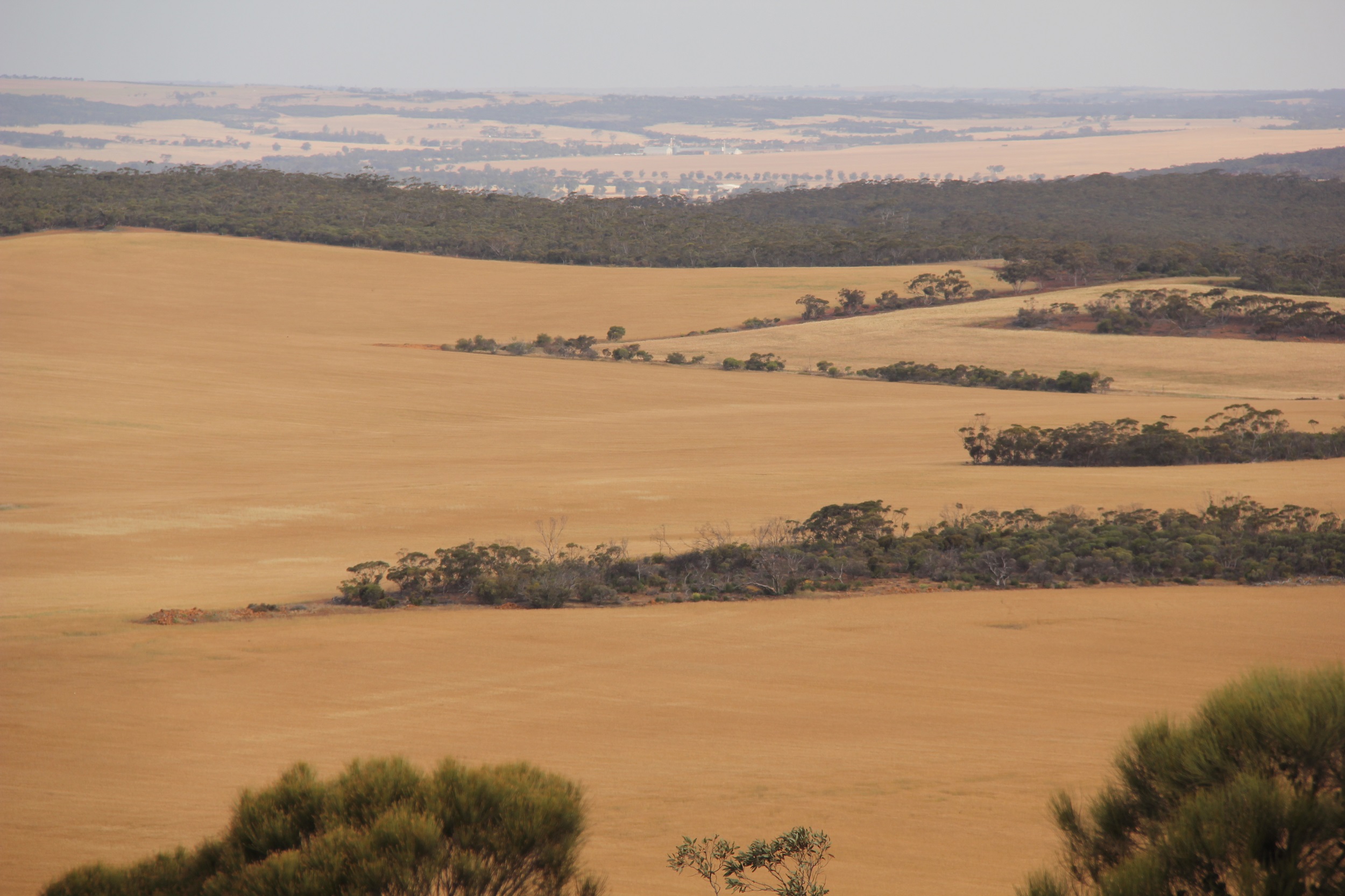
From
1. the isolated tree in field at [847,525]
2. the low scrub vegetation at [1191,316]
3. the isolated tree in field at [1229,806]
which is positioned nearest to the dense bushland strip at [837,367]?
the low scrub vegetation at [1191,316]

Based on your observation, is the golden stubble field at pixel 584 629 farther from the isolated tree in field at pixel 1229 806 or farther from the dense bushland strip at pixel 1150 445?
the isolated tree in field at pixel 1229 806

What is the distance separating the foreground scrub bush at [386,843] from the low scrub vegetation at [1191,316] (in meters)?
52.5

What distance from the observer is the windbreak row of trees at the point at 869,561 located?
18625 mm

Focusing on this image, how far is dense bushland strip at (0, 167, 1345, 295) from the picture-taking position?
72.9 meters

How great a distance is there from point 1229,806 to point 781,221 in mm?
115296

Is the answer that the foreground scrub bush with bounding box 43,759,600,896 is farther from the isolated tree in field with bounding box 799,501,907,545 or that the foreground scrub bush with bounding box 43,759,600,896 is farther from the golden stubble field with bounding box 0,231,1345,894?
the isolated tree in field with bounding box 799,501,907,545

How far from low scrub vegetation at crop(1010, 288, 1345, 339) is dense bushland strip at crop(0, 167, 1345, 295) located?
695 centimetres

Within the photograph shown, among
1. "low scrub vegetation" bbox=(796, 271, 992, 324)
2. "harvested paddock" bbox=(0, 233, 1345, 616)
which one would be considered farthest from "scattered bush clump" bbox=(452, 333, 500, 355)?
"low scrub vegetation" bbox=(796, 271, 992, 324)

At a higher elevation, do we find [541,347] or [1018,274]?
[1018,274]

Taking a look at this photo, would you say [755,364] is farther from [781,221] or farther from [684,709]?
[781,221]

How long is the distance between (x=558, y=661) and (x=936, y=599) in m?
6.57

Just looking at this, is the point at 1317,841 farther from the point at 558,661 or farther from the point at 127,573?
the point at 127,573

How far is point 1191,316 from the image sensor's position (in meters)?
54.7

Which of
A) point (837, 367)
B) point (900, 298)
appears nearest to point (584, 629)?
point (837, 367)
